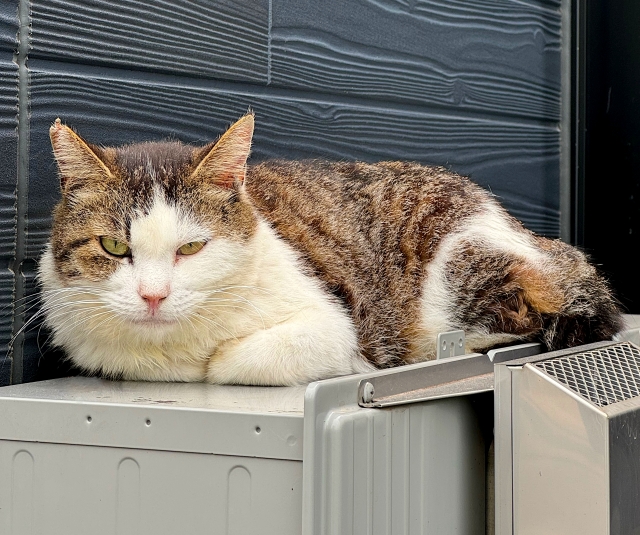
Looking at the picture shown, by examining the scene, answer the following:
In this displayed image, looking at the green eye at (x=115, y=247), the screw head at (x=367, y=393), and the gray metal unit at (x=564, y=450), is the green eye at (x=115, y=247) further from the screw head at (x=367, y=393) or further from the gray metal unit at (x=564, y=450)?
the gray metal unit at (x=564, y=450)

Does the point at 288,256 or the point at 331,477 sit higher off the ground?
the point at 288,256

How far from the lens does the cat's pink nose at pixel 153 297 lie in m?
1.24

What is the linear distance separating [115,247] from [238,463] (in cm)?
46

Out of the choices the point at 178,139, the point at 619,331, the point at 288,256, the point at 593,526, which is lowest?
the point at 593,526

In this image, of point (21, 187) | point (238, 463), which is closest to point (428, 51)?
point (21, 187)

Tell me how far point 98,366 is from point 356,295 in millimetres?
502

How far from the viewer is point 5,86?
4.90ft

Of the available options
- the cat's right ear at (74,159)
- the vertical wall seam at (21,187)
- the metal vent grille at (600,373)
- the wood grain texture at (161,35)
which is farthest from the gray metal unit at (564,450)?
the wood grain texture at (161,35)

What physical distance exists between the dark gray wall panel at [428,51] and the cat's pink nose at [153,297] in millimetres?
877

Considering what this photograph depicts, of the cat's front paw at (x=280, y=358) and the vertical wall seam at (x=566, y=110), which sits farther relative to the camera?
the vertical wall seam at (x=566, y=110)

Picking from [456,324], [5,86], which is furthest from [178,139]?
[456,324]

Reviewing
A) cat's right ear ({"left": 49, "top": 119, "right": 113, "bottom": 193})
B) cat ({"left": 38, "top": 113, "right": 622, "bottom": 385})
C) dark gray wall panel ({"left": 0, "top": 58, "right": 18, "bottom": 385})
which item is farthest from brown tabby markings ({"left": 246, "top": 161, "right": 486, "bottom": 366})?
dark gray wall panel ({"left": 0, "top": 58, "right": 18, "bottom": 385})

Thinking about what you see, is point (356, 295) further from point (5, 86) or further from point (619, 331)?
point (5, 86)

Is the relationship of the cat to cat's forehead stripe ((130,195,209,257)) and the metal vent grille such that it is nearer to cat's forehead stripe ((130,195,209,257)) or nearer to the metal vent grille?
cat's forehead stripe ((130,195,209,257))
